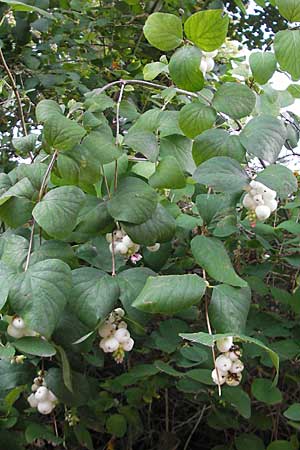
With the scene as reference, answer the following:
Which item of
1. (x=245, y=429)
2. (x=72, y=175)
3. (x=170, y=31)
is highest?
(x=170, y=31)

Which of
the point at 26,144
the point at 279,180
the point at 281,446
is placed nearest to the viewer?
the point at 279,180

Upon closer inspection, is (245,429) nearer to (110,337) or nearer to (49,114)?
(110,337)

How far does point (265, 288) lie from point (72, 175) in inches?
20.9

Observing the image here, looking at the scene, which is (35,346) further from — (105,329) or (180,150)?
(180,150)

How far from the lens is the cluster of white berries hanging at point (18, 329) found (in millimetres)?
839

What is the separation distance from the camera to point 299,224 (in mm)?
1256

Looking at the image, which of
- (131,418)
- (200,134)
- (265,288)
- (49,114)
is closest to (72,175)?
(49,114)

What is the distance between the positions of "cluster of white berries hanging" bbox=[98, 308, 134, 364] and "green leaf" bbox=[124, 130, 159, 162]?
0.80 feet

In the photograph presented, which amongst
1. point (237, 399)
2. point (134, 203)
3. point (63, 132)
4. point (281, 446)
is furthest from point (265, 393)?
point (63, 132)

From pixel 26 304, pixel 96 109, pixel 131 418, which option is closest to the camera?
pixel 26 304

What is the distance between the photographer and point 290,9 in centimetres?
98

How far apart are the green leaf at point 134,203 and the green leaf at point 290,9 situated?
→ 13.9 inches

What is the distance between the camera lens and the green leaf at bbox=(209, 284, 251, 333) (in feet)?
2.80

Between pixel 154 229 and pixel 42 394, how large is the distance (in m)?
0.30
